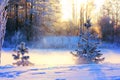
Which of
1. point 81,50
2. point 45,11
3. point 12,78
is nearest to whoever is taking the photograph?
point 12,78

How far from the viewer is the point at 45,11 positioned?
3256 cm

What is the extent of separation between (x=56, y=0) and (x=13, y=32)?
5.83 m

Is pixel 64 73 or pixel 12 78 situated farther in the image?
pixel 64 73

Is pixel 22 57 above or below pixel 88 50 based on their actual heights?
below

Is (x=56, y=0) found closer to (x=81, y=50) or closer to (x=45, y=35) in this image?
(x=45, y=35)

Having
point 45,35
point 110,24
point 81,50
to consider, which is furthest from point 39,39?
point 81,50

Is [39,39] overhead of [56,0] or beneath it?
beneath

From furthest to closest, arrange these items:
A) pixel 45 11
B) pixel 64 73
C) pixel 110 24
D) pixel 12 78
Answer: pixel 110 24, pixel 45 11, pixel 64 73, pixel 12 78

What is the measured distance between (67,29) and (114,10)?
611cm

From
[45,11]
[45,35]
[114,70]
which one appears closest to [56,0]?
[45,11]

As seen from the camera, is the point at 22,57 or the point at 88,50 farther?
the point at 88,50

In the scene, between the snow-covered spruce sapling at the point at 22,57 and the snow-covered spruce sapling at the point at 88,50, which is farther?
the snow-covered spruce sapling at the point at 88,50

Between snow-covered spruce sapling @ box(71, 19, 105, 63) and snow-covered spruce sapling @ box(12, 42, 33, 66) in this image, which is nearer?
snow-covered spruce sapling @ box(12, 42, 33, 66)

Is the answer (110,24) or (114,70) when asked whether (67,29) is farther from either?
(114,70)
